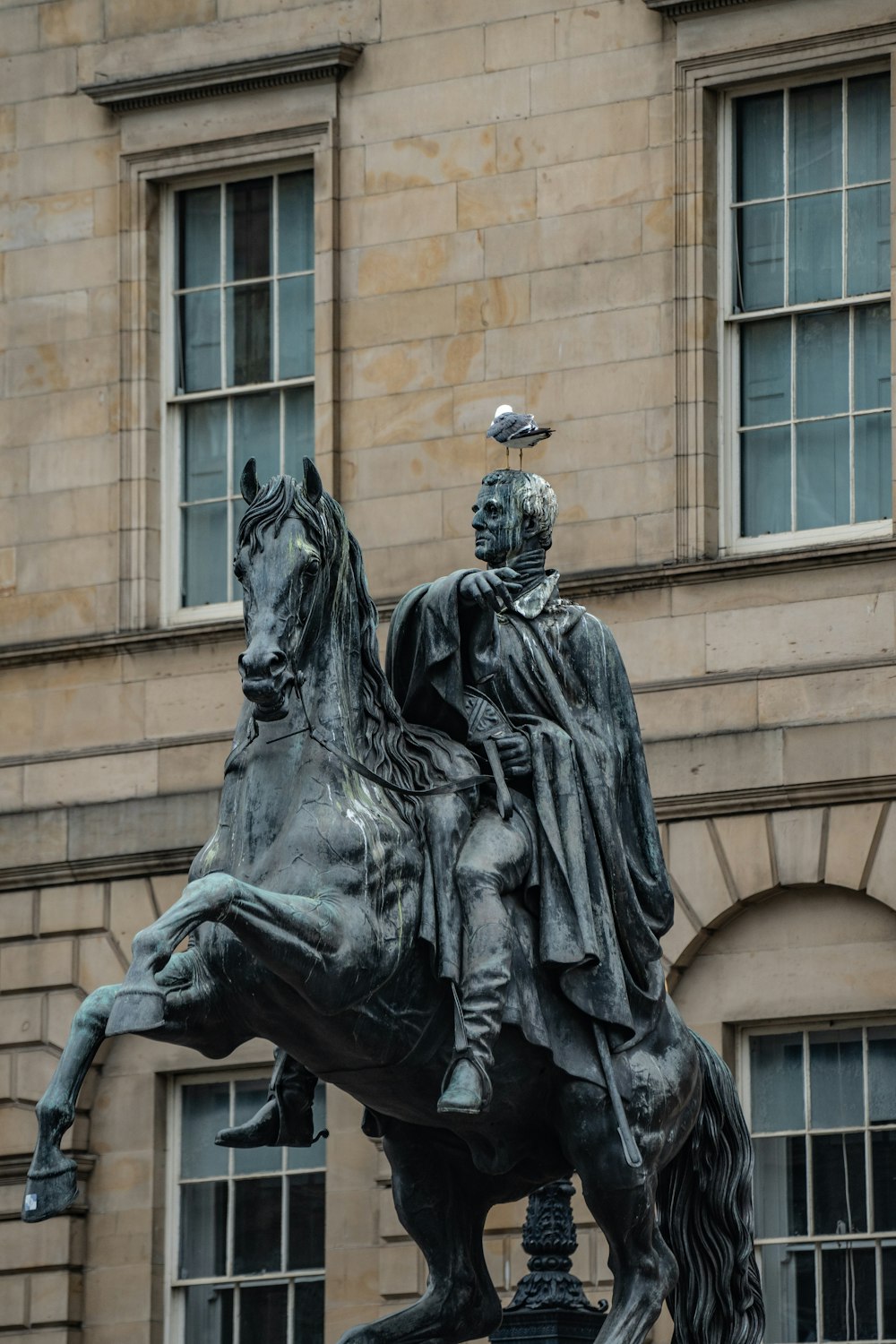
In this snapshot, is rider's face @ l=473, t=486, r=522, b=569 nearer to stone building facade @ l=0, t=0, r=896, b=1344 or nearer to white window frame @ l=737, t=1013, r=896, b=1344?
white window frame @ l=737, t=1013, r=896, b=1344

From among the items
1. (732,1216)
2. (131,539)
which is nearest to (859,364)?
(131,539)

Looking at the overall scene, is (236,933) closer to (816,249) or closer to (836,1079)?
(836,1079)

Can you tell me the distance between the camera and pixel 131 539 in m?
27.0

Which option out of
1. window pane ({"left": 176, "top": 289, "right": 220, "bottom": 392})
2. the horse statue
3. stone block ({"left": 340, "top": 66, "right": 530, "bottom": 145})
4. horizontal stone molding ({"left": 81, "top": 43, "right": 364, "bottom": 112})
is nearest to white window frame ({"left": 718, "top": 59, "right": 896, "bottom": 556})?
stone block ({"left": 340, "top": 66, "right": 530, "bottom": 145})

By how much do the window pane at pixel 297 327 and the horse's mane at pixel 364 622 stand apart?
13.2 m

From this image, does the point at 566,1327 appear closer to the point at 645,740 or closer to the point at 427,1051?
the point at 427,1051

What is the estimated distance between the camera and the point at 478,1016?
1306 cm

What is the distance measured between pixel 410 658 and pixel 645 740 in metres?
10.9

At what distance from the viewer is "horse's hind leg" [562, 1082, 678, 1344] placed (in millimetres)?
13523

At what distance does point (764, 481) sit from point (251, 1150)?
5102 millimetres

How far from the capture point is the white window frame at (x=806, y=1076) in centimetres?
2377

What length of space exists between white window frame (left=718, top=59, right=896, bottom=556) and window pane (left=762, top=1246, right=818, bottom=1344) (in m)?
4.06

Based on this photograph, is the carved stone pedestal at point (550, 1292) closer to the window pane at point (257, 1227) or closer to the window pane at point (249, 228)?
the window pane at point (257, 1227)

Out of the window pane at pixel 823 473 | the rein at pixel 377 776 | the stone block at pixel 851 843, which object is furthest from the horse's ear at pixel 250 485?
the window pane at pixel 823 473
